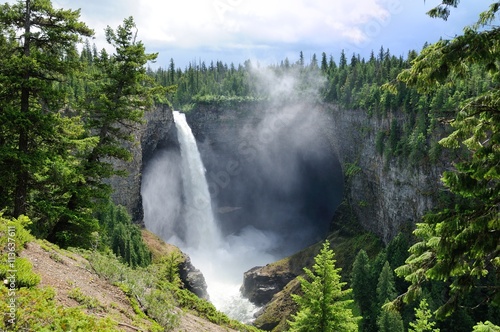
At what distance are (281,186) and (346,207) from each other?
Result: 2501cm

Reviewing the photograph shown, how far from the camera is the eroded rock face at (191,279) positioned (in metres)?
56.4

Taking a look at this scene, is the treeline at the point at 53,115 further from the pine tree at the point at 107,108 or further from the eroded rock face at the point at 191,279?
the eroded rock face at the point at 191,279

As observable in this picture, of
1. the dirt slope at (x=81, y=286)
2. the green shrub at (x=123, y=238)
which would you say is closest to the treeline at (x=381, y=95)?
the dirt slope at (x=81, y=286)

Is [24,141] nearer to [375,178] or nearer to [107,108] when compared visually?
[107,108]

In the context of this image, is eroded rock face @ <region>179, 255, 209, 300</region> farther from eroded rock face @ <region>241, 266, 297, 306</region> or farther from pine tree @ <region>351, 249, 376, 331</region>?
pine tree @ <region>351, 249, 376, 331</region>

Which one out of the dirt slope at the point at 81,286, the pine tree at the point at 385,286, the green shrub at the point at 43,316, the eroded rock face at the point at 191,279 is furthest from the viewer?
the eroded rock face at the point at 191,279

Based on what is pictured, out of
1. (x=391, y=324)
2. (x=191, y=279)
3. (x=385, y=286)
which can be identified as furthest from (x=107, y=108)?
Result: (x=191, y=279)

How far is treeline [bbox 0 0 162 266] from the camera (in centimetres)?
1407

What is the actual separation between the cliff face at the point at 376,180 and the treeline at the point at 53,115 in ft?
155

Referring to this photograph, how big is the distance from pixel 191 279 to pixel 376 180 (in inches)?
1445

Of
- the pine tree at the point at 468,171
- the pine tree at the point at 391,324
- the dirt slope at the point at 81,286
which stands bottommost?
the pine tree at the point at 391,324

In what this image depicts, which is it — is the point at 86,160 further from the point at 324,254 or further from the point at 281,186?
the point at 281,186

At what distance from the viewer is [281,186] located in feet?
325

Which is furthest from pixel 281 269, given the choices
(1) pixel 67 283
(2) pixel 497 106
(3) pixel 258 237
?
(2) pixel 497 106
